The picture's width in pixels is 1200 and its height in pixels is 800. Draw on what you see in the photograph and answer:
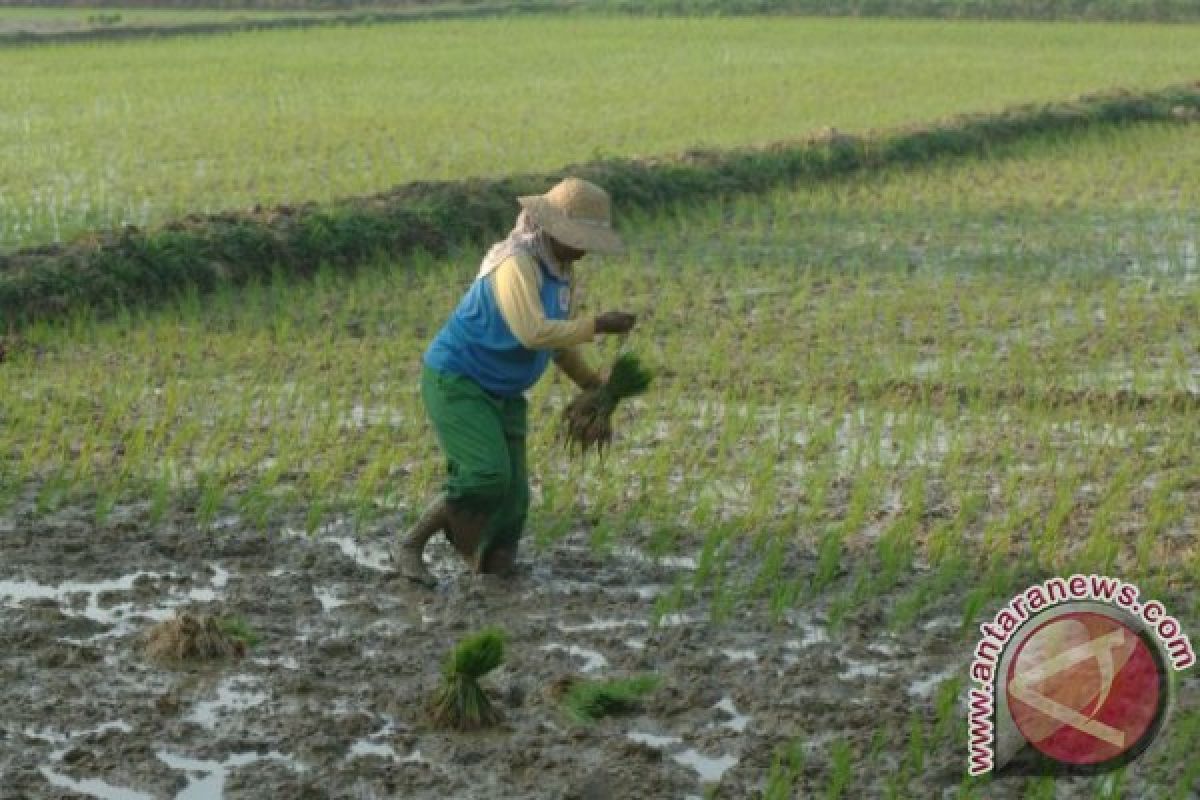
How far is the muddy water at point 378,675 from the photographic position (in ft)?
12.6

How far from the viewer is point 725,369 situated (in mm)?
7227

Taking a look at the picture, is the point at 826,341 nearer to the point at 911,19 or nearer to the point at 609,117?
the point at 609,117

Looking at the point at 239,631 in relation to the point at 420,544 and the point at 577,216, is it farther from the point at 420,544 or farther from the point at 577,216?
the point at 577,216

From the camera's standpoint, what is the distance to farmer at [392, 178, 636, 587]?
4.78 m

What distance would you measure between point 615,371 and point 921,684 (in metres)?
1.16

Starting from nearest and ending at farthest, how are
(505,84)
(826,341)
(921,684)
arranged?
1. (921,684)
2. (826,341)
3. (505,84)

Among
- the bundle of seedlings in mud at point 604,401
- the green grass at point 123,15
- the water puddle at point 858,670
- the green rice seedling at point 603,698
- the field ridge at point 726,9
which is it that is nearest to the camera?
the green rice seedling at point 603,698

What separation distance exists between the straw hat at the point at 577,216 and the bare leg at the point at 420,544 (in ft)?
2.39

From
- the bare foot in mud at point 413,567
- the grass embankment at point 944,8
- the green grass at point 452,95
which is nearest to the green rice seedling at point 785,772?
the bare foot in mud at point 413,567

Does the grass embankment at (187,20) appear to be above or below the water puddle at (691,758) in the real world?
above

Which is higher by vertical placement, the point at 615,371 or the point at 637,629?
the point at 615,371

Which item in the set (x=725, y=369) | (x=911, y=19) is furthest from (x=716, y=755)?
(x=911, y=19)

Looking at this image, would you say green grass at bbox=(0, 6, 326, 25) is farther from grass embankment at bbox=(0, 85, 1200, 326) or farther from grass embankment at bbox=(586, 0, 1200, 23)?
→ grass embankment at bbox=(0, 85, 1200, 326)

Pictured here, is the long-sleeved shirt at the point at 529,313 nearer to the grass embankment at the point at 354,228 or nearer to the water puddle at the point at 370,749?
the water puddle at the point at 370,749
